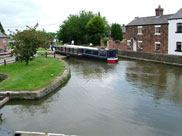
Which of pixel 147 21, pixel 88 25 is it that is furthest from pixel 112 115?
pixel 88 25

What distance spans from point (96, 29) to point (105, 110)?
35.0m

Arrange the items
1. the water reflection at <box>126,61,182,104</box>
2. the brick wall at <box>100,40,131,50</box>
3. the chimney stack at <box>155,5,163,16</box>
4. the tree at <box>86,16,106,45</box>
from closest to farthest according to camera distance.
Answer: the water reflection at <box>126,61,182,104</box> < the chimney stack at <box>155,5,163,16</box> < the brick wall at <box>100,40,131,50</box> < the tree at <box>86,16,106,45</box>

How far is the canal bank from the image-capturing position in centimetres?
2451

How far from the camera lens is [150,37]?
30.1 meters

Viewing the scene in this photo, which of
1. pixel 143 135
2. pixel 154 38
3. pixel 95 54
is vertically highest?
pixel 154 38

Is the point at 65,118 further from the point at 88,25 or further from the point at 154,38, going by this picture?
the point at 88,25

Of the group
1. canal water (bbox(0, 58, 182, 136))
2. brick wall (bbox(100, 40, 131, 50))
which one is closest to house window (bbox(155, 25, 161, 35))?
brick wall (bbox(100, 40, 131, 50))

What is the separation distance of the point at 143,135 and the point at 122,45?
95.5 ft

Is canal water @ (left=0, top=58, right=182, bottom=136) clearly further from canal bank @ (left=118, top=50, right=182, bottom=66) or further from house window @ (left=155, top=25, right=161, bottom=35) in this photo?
house window @ (left=155, top=25, right=161, bottom=35)

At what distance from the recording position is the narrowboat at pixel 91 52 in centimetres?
2828

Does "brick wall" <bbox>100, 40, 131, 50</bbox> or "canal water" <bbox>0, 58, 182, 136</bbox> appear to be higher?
"brick wall" <bbox>100, 40, 131, 50</bbox>

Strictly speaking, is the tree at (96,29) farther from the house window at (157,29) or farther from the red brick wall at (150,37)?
the house window at (157,29)

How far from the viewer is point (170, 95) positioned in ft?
43.5

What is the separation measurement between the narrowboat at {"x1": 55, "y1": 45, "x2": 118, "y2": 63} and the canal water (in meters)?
11.8
